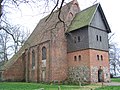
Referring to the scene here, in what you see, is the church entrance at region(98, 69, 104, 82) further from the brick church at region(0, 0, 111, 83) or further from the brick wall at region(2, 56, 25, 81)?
the brick wall at region(2, 56, 25, 81)

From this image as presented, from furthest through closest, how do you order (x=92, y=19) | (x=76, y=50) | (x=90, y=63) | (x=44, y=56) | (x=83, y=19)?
(x=44, y=56) → (x=83, y=19) → (x=76, y=50) → (x=92, y=19) → (x=90, y=63)

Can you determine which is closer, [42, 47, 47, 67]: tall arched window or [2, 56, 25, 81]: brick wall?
[42, 47, 47, 67]: tall arched window

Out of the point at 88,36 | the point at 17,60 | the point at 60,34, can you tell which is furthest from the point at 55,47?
the point at 17,60

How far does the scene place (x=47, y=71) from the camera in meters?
39.3

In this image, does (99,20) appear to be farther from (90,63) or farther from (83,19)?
(90,63)

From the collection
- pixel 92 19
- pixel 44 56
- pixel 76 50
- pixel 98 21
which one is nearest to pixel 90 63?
pixel 76 50

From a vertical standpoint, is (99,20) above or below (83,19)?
below

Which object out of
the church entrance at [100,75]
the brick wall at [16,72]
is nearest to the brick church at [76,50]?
the church entrance at [100,75]

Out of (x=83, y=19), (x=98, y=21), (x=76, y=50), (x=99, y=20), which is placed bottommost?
(x=76, y=50)

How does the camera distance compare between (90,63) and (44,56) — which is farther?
(44,56)

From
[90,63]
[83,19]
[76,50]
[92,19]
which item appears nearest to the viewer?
[90,63]

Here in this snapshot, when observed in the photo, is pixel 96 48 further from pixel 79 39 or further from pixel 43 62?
pixel 43 62

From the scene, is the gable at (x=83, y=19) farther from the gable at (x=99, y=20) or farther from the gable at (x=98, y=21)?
the gable at (x=98, y=21)

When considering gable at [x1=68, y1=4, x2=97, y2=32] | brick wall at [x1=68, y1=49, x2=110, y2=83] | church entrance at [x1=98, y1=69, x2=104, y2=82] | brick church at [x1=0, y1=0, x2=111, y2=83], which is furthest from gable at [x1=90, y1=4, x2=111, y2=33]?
church entrance at [x1=98, y1=69, x2=104, y2=82]
